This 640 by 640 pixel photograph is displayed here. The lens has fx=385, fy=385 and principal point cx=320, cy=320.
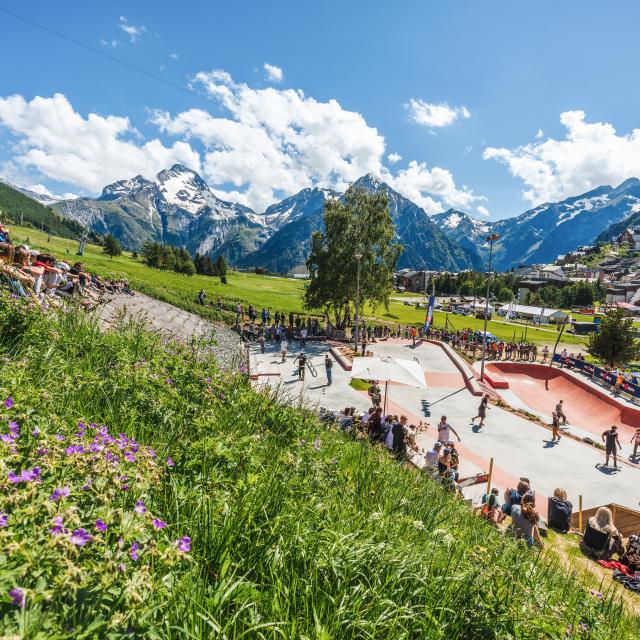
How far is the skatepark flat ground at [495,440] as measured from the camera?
42.7 ft

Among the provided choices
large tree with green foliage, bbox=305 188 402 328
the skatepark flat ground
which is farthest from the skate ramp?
large tree with green foliage, bbox=305 188 402 328

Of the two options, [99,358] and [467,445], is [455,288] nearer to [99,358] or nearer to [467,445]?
[467,445]

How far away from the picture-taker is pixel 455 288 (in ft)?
523

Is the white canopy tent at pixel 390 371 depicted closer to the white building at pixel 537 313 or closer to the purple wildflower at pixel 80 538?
the purple wildflower at pixel 80 538

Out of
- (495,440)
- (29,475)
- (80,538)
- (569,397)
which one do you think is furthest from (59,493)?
(569,397)

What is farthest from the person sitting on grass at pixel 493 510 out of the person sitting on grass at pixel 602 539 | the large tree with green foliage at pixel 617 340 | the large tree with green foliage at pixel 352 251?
the large tree with green foliage at pixel 617 340

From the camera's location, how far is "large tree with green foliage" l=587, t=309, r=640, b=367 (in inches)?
1581

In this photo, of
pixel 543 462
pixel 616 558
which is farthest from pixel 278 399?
pixel 543 462

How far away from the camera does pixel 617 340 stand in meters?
40.6

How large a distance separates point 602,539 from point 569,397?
81.1ft

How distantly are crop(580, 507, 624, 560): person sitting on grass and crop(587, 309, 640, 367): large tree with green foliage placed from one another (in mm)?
39311

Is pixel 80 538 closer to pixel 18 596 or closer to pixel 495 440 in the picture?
pixel 18 596

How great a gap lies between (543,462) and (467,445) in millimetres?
2787

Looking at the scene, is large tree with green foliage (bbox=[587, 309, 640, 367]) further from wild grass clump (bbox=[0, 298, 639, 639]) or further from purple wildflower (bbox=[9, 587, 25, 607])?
purple wildflower (bbox=[9, 587, 25, 607])
